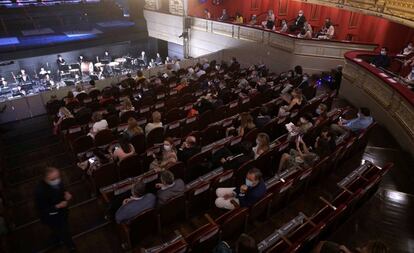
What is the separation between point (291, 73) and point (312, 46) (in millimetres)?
1563

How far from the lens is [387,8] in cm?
862

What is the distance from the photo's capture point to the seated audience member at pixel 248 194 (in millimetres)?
3844

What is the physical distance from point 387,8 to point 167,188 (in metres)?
8.56

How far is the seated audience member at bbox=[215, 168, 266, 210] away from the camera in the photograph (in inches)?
151

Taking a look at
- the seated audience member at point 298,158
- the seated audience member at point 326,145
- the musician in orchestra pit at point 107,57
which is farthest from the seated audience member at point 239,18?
the seated audience member at point 326,145

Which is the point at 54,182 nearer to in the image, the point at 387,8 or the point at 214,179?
the point at 214,179

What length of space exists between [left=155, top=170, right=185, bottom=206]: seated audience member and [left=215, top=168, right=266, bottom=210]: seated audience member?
639 mm

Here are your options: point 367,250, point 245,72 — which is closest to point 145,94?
point 245,72

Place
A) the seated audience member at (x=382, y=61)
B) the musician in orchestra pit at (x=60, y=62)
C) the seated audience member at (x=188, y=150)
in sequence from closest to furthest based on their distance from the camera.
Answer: the seated audience member at (x=188, y=150) → the seated audience member at (x=382, y=61) → the musician in orchestra pit at (x=60, y=62)

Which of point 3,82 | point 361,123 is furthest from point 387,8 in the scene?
point 3,82

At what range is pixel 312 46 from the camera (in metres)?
10.0

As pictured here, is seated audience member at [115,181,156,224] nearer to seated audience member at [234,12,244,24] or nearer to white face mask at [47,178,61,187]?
white face mask at [47,178,61,187]

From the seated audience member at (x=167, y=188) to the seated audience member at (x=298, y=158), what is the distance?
1845 mm

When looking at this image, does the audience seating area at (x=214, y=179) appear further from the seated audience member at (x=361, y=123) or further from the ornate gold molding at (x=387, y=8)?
the ornate gold molding at (x=387, y=8)
